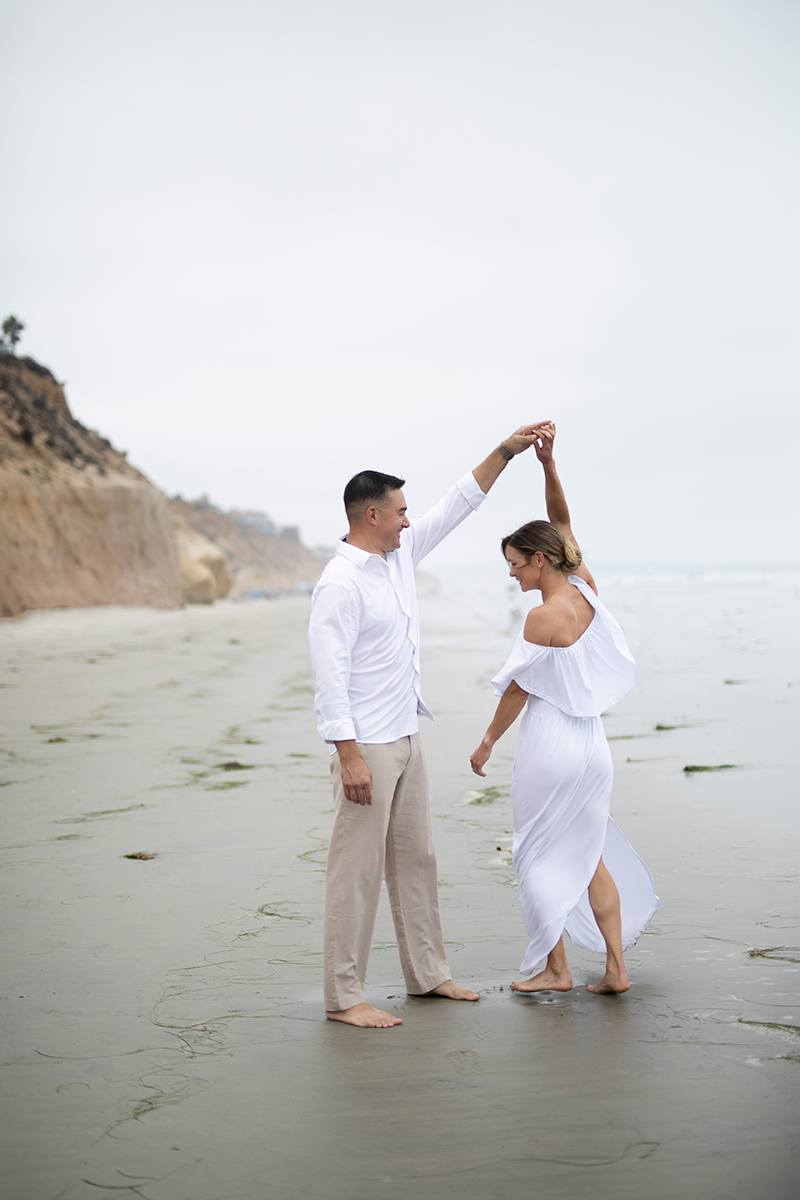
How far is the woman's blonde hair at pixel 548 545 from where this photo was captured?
13.8ft

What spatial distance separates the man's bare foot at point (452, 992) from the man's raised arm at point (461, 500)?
157cm

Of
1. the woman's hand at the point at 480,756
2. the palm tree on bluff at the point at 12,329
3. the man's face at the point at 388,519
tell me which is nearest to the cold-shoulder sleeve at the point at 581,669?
the woman's hand at the point at 480,756

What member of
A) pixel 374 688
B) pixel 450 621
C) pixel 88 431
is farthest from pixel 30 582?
pixel 374 688

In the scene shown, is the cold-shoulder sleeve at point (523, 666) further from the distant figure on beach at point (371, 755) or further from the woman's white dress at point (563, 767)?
the distant figure on beach at point (371, 755)

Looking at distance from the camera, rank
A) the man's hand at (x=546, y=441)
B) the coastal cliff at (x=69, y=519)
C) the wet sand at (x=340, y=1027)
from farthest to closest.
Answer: the coastal cliff at (x=69, y=519) < the man's hand at (x=546, y=441) < the wet sand at (x=340, y=1027)

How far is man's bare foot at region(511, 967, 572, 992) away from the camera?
407cm

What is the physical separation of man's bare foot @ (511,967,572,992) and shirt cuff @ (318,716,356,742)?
1039 millimetres

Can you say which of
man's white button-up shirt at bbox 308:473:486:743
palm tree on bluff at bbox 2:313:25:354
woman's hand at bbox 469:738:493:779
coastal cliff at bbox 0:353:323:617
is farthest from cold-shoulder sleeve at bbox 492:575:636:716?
palm tree on bluff at bbox 2:313:25:354

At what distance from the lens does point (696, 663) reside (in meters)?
16.0

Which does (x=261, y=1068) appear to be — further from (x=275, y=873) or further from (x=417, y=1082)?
(x=275, y=873)

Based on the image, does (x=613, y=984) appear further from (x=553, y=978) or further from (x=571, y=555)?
(x=571, y=555)

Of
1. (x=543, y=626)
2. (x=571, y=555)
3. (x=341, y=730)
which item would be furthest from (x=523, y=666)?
(x=341, y=730)

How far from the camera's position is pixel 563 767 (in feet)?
13.7

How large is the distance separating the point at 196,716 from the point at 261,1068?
313 inches
